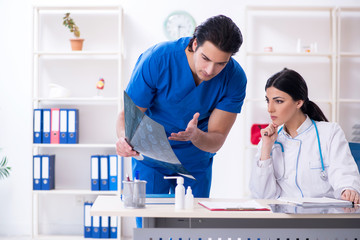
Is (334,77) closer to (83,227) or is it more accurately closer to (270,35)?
(270,35)

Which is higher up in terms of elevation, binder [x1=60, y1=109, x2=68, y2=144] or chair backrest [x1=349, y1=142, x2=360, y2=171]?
binder [x1=60, y1=109, x2=68, y2=144]

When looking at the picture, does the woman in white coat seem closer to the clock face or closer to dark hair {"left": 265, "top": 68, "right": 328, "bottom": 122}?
dark hair {"left": 265, "top": 68, "right": 328, "bottom": 122}

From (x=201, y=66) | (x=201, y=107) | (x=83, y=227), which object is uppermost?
(x=201, y=66)

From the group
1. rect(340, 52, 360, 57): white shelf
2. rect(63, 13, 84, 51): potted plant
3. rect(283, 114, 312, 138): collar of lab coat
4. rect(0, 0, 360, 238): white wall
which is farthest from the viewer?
rect(0, 0, 360, 238): white wall

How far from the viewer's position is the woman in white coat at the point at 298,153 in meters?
1.83

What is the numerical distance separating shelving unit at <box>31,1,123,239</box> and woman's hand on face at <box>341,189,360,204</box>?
2.60 metres

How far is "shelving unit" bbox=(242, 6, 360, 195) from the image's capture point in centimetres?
396

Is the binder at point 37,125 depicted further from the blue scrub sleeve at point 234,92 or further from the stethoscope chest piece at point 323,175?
the stethoscope chest piece at point 323,175

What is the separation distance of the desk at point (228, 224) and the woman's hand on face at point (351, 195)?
15 cm

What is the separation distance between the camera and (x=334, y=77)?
3.80 meters

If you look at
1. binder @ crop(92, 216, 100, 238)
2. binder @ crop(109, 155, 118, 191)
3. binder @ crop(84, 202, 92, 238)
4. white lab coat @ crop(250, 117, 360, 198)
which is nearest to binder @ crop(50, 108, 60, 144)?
binder @ crop(109, 155, 118, 191)

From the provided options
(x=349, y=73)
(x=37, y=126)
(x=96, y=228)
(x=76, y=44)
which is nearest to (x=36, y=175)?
(x=37, y=126)

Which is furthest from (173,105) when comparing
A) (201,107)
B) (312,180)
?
(312,180)

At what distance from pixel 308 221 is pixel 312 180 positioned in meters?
0.41
